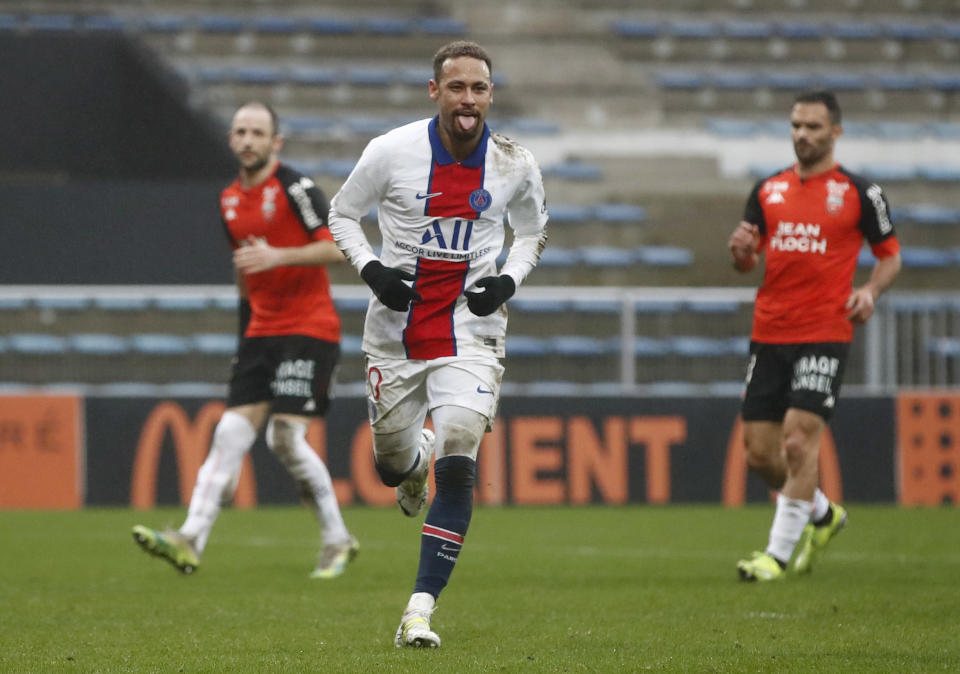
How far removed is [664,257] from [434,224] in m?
A: 12.5

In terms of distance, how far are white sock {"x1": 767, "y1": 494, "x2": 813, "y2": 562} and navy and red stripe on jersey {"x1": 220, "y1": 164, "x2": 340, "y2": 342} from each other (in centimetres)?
255

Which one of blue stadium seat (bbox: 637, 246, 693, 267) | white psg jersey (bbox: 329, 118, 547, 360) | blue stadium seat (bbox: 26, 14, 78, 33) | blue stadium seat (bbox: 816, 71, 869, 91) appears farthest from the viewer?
blue stadium seat (bbox: 816, 71, 869, 91)

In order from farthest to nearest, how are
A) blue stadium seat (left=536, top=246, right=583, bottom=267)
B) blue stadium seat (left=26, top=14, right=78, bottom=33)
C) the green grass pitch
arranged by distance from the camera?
blue stadium seat (left=26, top=14, right=78, bottom=33) → blue stadium seat (left=536, top=246, right=583, bottom=267) → the green grass pitch

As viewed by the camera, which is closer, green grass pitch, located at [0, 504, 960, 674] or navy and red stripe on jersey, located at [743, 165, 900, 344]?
green grass pitch, located at [0, 504, 960, 674]

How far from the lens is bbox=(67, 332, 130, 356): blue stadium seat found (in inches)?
540

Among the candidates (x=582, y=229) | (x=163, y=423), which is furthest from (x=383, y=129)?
(x=163, y=423)

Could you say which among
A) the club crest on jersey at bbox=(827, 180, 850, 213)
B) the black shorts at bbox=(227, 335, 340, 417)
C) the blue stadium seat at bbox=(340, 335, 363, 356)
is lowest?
the blue stadium seat at bbox=(340, 335, 363, 356)

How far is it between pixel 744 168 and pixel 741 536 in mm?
10896

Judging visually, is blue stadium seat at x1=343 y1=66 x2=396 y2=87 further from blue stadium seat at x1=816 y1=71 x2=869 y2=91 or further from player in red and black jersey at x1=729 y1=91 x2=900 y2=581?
player in red and black jersey at x1=729 y1=91 x2=900 y2=581

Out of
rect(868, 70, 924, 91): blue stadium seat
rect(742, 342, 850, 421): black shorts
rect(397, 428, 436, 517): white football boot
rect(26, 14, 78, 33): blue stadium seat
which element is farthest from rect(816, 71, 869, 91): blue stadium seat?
rect(397, 428, 436, 517): white football boot

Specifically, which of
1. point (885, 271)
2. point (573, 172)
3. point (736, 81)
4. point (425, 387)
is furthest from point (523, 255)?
point (736, 81)

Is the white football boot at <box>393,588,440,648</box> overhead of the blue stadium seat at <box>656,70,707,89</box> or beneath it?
beneath

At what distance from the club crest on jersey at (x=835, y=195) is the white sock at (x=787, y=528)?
1.50 metres

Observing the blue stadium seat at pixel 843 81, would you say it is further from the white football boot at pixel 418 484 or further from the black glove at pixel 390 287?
the black glove at pixel 390 287
